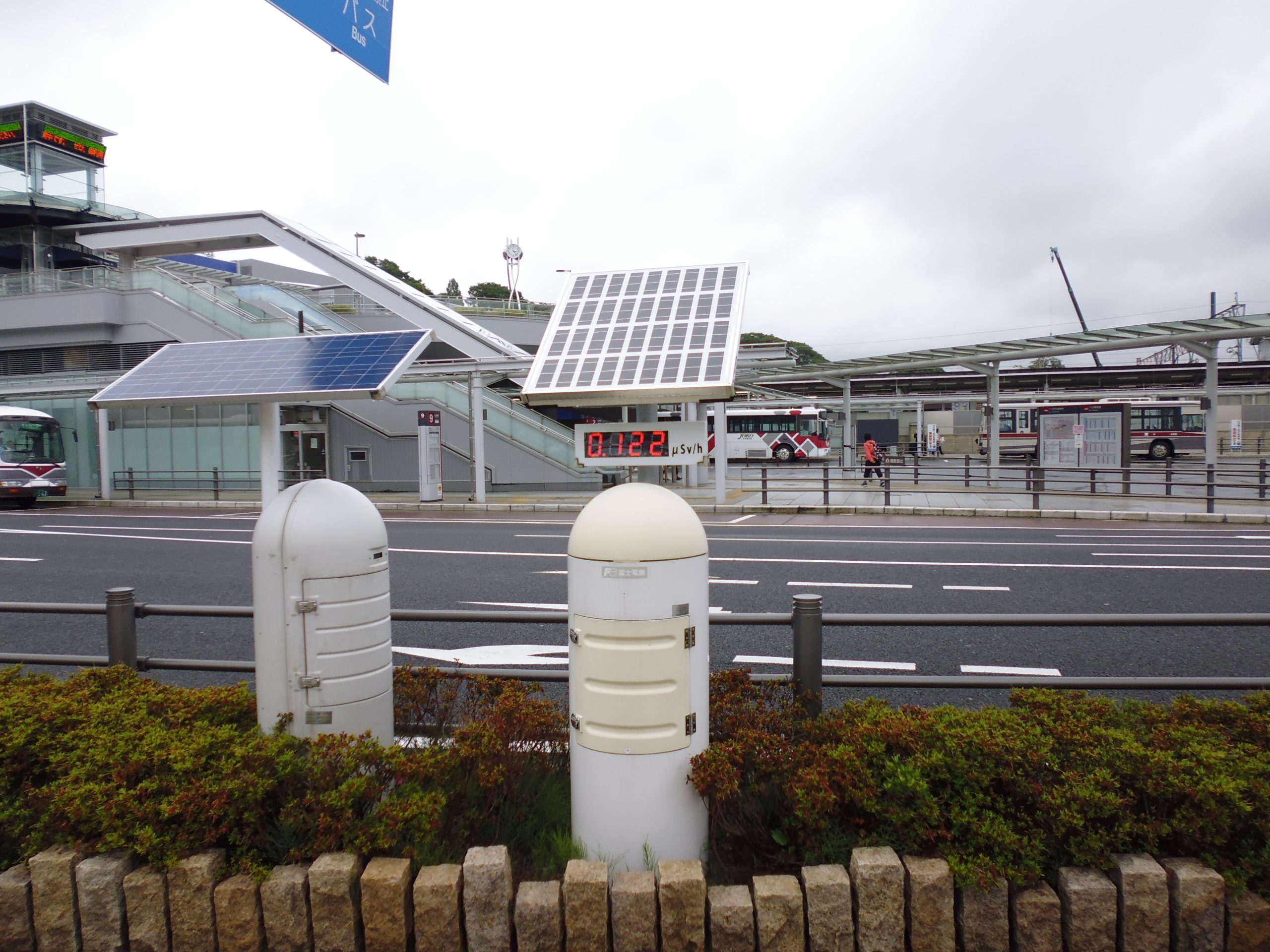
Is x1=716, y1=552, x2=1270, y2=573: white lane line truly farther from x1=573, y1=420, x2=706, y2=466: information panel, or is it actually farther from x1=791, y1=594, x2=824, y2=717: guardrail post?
x1=573, y1=420, x2=706, y2=466: information panel

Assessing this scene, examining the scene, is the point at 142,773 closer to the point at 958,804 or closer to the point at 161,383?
the point at 161,383

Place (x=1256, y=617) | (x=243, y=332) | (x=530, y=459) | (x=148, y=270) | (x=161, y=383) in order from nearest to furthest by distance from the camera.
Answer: (x=1256, y=617) → (x=161, y=383) → (x=530, y=459) → (x=243, y=332) → (x=148, y=270)

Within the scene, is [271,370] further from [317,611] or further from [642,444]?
[642,444]

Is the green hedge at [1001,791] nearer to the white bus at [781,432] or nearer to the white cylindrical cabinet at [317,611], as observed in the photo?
the white cylindrical cabinet at [317,611]

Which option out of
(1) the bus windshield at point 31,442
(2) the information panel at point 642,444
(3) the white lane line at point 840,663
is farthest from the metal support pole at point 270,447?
(1) the bus windshield at point 31,442

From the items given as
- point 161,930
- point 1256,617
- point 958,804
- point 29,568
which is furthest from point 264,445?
point 29,568

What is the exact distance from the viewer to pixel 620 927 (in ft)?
9.23

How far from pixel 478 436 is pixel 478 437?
0.04 meters

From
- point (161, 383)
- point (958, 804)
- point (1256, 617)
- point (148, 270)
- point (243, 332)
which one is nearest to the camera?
point (958, 804)

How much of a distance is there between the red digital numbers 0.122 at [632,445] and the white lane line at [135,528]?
15.7 meters

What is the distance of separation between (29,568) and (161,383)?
1001cm

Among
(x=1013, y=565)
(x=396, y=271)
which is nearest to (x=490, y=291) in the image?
(x=396, y=271)

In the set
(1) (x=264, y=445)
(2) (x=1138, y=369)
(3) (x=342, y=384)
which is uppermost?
(2) (x=1138, y=369)

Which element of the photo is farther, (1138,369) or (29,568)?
(1138,369)
